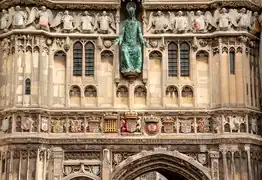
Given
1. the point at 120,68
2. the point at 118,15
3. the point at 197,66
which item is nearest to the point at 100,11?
the point at 118,15

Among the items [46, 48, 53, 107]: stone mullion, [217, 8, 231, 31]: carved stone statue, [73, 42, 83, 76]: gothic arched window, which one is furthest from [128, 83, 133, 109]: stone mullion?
[217, 8, 231, 31]: carved stone statue

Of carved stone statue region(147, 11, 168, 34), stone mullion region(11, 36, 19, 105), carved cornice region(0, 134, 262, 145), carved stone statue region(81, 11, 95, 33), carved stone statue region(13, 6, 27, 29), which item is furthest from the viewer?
carved stone statue region(147, 11, 168, 34)

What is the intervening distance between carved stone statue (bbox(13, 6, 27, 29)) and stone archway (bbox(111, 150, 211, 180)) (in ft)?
22.1

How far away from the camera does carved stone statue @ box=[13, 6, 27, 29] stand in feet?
79.3

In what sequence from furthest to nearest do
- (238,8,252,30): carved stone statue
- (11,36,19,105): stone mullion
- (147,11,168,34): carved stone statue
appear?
(147,11,168,34): carved stone statue
(238,8,252,30): carved stone statue
(11,36,19,105): stone mullion

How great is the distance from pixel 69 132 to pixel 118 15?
203 inches

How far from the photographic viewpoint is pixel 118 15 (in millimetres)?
24891

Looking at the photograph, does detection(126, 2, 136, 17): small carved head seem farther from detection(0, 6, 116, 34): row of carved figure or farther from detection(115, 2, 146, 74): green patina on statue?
detection(0, 6, 116, 34): row of carved figure

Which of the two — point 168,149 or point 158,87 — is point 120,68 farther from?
point 168,149

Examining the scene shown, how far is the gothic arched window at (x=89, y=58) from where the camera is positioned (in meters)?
24.5

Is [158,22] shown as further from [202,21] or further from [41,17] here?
[41,17]

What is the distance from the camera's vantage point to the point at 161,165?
2384cm

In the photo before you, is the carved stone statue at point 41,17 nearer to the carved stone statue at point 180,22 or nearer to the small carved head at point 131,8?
the small carved head at point 131,8

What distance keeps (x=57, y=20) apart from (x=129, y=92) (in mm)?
4115
